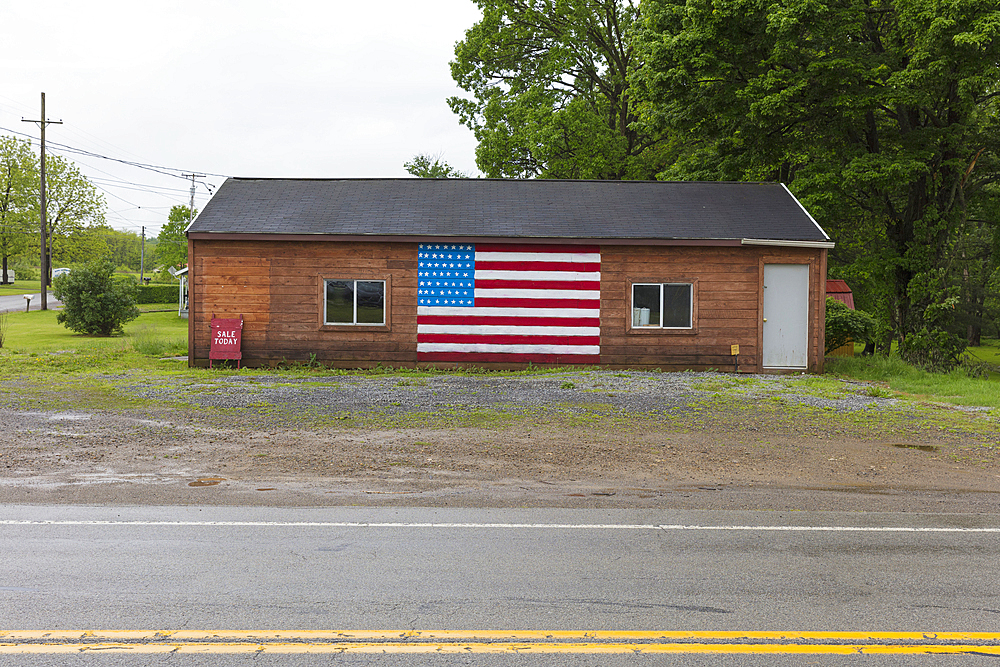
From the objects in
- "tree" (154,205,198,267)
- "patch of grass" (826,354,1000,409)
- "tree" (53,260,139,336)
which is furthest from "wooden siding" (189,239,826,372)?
"tree" (154,205,198,267)

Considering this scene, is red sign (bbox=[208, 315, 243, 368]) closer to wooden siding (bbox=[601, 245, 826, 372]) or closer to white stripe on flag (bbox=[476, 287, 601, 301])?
white stripe on flag (bbox=[476, 287, 601, 301])

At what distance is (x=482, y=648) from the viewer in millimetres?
4102

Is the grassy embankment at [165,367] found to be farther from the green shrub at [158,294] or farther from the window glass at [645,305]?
the green shrub at [158,294]

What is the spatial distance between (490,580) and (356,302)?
13960 millimetres

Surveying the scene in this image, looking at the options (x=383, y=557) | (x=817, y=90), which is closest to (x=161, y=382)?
(x=383, y=557)

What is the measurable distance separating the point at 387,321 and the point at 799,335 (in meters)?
10.1

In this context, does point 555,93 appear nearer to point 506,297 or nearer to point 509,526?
point 506,297

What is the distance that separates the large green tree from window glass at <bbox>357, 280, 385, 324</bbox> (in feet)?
34.2

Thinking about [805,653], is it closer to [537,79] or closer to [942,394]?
[942,394]

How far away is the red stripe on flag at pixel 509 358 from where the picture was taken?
18.5 metres

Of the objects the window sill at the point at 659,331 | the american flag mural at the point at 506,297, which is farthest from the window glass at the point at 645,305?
the american flag mural at the point at 506,297

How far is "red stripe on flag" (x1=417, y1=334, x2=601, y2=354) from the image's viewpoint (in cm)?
1847

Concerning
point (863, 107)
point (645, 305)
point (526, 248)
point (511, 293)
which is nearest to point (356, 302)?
point (511, 293)

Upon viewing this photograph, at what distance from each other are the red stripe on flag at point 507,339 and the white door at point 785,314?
4.18m
